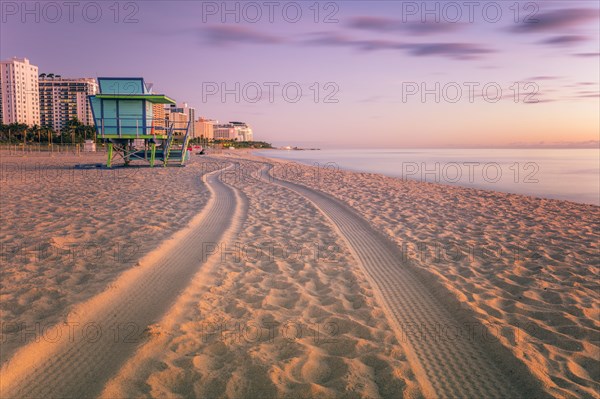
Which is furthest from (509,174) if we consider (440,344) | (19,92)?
(19,92)

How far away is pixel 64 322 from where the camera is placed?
13.5 ft

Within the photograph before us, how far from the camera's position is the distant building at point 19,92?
6344 inches

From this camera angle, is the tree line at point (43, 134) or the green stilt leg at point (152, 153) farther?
the tree line at point (43, 134)

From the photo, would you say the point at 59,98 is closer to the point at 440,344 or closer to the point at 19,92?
the point at 19,92

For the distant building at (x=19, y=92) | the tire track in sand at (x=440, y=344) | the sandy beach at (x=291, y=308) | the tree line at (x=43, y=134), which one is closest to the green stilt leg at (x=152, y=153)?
the sandy beach at (x=291, y=308)

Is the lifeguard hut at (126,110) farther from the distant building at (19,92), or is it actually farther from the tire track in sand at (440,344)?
the distant building at (19,92)

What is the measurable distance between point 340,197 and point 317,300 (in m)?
9.87

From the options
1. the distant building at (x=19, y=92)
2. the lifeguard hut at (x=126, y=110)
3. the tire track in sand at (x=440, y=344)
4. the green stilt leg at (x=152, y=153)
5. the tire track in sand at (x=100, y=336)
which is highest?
the distant building at (x=19, y=92)

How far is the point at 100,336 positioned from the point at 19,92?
205 metres

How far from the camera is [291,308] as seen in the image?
15.4ft

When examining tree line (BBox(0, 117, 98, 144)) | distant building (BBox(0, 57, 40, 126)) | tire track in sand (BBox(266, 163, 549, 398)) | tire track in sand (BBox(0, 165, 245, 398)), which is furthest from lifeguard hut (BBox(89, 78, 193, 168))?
distant building (BBox(0, 57, 40, 126))

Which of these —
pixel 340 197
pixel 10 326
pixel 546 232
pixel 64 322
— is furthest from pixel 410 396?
pixel 340 197

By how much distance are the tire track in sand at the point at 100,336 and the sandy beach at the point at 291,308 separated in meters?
0.02

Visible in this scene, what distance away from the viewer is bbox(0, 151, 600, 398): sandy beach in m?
3.29
